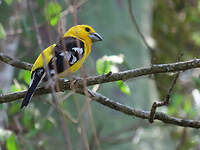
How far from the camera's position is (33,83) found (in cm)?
316

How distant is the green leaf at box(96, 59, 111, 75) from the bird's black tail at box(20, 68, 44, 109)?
560 millimetres

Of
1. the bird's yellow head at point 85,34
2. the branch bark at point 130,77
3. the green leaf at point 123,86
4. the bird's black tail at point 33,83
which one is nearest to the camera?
the branch bark at point 130,77

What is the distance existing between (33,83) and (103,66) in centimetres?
68

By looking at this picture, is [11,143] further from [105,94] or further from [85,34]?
[105,94]

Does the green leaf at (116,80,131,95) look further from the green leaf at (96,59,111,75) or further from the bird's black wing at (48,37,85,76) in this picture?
the bird's black wing at (48,37,85,76)

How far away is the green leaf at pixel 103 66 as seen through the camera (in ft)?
10.5

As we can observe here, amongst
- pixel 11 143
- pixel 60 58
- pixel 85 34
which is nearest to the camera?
pixel 11 143

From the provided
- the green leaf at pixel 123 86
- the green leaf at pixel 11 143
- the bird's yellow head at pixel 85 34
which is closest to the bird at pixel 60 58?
the bird's yellow head at pixel 85 34

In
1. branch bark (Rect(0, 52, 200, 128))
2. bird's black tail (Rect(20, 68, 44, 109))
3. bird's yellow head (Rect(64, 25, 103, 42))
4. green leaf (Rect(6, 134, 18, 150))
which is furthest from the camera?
bird's yellow head (Rect(64, 25, 103, 42))

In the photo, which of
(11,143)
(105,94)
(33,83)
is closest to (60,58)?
(33,83)

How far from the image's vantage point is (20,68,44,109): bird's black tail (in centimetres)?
293

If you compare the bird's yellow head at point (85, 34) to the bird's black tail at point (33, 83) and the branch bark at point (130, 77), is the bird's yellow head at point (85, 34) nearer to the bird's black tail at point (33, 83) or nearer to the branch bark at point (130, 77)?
the branch bark at point (130, 77)

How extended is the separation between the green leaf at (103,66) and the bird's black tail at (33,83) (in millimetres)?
560

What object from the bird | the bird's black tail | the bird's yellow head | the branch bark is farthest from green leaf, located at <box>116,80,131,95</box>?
the bird's yellow head
